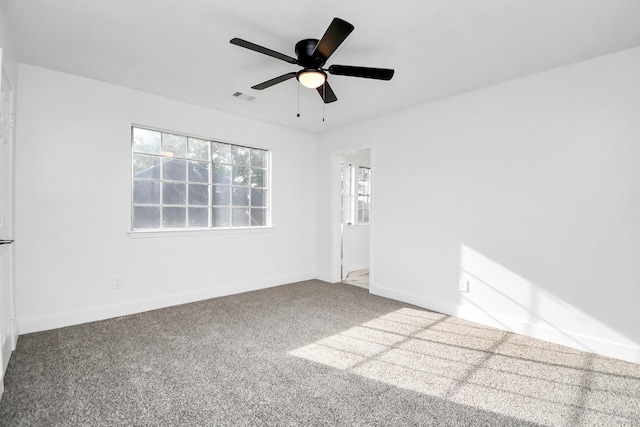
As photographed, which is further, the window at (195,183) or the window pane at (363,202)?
the window pane at (363,202)

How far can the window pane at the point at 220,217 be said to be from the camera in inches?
172

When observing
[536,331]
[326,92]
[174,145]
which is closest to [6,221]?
[174,145]

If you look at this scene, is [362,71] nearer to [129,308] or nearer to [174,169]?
[174,169]

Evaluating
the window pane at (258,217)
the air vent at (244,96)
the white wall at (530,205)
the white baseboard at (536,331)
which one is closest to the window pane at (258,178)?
the window pane at (258,217)

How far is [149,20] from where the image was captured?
230 cm

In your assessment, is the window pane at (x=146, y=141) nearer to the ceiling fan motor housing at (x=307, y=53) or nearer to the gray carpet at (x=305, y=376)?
the gray carpet at (x=305, y=376)

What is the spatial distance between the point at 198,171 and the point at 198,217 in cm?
61

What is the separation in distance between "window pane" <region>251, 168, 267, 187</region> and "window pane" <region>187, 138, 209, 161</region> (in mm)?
750

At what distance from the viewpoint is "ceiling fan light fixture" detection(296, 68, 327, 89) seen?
243 cm

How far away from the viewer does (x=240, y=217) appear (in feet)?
15.3

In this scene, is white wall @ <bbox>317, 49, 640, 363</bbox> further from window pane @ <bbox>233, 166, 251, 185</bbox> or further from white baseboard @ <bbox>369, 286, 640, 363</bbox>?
window pane @ <bbox>233, 166, 251, 185</bbox>

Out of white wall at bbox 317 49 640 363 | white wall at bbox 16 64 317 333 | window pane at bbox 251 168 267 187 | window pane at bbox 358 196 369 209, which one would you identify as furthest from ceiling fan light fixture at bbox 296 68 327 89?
window pane at bbox 358 196 369 209

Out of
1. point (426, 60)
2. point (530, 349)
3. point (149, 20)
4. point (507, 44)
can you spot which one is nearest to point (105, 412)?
point (149, 20)

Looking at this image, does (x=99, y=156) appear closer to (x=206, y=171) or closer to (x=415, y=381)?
(x=206, y=171)
